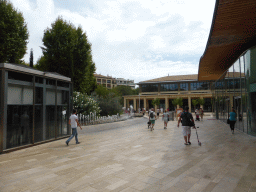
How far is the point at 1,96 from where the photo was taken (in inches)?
288

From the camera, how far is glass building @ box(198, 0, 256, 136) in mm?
7145

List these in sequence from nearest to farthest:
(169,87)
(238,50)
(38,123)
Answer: (38,123), (238,50), (169,87)

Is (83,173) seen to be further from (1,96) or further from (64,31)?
(64,31)

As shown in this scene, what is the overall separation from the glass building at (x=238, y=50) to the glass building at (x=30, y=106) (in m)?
8.69

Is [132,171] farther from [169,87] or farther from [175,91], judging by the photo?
[169,87]

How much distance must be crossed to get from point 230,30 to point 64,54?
19.4m

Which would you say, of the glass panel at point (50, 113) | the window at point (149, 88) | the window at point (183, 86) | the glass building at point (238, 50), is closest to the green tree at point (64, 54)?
the glass panel at point (50, 113)

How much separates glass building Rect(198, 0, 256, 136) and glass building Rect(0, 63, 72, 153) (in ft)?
28.5

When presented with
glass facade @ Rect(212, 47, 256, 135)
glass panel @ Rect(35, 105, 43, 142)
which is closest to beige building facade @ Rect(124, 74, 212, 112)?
glass facade @ Rect(212, 47, 256, 135)

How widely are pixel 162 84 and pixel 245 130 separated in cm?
4526

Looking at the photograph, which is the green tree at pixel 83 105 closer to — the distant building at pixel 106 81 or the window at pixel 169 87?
the window at pixel 169 87

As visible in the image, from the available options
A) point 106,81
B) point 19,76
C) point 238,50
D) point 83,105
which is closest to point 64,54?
point 83,105

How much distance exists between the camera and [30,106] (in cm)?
888

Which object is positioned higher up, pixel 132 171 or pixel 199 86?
pixel 199 86
